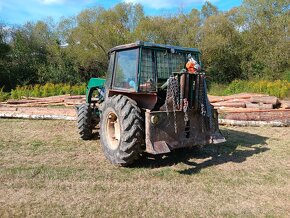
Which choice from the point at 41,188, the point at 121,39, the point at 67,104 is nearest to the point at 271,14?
the point at 121,39

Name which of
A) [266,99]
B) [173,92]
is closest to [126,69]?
[173,92]

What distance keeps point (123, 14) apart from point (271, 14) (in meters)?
15.3

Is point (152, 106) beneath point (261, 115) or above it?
above

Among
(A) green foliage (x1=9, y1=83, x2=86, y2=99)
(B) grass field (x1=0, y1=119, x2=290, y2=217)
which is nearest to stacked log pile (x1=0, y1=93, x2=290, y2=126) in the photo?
(B) grass field (x1=0, y1=119, x2=290, y2=217)

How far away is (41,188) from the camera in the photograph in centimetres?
479

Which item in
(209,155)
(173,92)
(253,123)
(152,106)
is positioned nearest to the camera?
(173,92)

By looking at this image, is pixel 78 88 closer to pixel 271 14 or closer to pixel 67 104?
pixel 67 104

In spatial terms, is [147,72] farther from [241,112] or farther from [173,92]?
[241,112]

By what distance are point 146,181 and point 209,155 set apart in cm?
219

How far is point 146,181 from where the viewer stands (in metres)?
5.20

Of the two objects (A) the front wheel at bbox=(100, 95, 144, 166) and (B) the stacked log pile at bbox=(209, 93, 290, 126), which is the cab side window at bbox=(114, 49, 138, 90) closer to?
(A) the front wheel at bbox=(100, 95, 144, 166)

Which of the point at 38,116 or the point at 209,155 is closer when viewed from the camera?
the point at 209,155

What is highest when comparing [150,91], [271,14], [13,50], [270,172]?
[271,14]

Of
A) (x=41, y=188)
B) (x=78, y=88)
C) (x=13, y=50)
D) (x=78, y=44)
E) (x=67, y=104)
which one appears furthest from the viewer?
(x=78, y=44)
